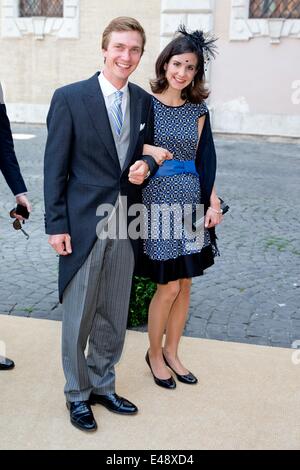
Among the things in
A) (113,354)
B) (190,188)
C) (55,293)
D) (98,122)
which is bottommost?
(55,293)

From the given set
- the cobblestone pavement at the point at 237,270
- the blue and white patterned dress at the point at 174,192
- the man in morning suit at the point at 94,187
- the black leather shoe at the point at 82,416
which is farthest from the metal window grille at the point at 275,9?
the black leather shoe at the point at 82,416

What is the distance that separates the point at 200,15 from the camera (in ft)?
45.6

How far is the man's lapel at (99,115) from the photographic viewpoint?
9.11 ft

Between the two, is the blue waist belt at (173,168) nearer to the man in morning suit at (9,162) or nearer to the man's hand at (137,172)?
the man's hand at (137,172)

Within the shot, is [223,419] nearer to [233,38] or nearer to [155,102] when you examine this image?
[155,102]

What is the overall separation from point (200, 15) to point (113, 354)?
12.2 metres

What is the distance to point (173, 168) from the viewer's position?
3230 millimetres

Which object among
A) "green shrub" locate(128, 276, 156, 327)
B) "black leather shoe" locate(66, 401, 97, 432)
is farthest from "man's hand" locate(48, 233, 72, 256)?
"green shrub" locate(128, 276, 156, 327)

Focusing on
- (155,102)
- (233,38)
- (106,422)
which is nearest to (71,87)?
(155,102)

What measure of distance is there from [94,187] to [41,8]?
1405 cm

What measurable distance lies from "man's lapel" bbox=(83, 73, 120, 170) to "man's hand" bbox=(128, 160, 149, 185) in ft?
0.35

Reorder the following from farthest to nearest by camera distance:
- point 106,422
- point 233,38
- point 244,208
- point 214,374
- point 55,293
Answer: point 233,38 < point 244,208 < point 55,293 < point 214,374 < point 106,422

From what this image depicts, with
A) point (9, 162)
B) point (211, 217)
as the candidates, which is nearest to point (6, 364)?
point (9, 162)

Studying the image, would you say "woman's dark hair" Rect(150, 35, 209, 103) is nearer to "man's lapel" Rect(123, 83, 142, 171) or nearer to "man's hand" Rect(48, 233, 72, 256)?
"man's lapel" Rect(123, 83, 142, 171)
